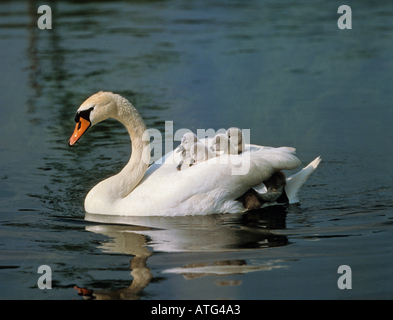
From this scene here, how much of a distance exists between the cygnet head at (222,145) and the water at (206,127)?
0.82 meters

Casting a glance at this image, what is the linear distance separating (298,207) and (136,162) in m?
1.96

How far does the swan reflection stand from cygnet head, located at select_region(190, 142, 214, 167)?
2.23 ft

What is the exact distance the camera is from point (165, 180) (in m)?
6.79

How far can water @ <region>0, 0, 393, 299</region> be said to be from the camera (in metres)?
5.25

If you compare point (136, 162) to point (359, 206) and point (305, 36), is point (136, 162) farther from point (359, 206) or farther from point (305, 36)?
point (305, 36)

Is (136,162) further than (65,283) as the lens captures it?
Yes

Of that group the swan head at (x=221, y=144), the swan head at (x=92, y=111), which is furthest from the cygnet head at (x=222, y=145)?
the swan head at (x=92, y=111)

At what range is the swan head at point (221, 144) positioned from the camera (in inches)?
279

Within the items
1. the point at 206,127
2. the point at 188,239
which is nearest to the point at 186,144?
the point at 188,239

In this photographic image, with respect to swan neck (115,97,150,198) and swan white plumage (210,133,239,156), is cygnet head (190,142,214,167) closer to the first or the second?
swan white plumage (210,133,239,156)

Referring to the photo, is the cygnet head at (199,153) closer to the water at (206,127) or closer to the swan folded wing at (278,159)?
the swan folded wing at (278,159)

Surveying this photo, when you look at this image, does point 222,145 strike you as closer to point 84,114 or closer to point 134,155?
point 134,155

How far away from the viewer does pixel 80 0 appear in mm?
25734
